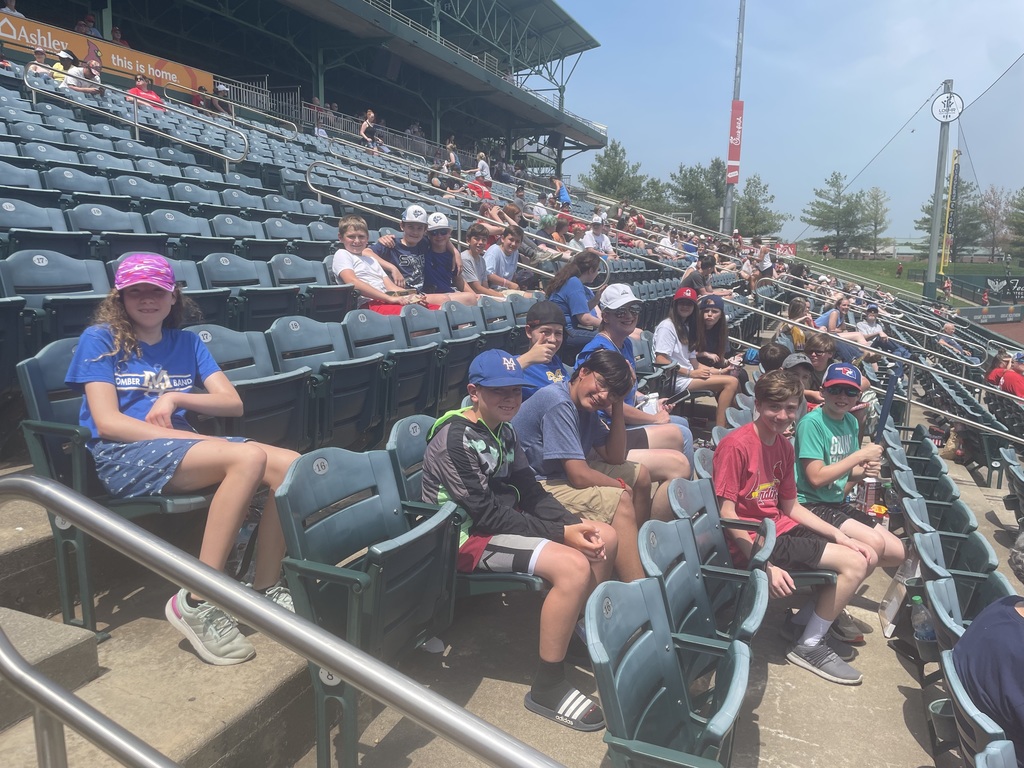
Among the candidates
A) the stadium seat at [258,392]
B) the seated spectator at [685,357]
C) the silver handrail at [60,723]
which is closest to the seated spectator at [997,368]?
the seated spectator at [685,357]

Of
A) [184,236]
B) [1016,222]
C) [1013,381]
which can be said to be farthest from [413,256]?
[1016,222]

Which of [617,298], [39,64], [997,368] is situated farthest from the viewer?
[39,64]

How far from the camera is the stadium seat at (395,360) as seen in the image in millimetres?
4160

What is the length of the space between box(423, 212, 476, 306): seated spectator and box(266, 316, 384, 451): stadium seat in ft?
7.29

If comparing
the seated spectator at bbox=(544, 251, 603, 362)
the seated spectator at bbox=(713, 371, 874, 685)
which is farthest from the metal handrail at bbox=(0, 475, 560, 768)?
the seated spectator at bbox=(544, 251, 603, 362)

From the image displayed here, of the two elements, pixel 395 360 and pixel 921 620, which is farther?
pixel 395 360

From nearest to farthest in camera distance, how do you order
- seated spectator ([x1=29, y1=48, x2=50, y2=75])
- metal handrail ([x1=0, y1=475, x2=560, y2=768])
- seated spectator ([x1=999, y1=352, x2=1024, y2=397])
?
→ 1. metal handrail ([x1=0, y1=475, x2=560, y2=768])
2. seated spectator ([x1=999, y1=352, x2=1024, y2=397])
3. seated spectator ([x1=29, y1=48, x2=50, y2=75])

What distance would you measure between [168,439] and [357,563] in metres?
0.80

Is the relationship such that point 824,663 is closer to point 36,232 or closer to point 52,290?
point 52,290

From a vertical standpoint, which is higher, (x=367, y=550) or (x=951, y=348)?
(x=367, y=550)

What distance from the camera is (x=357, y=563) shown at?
2346mm

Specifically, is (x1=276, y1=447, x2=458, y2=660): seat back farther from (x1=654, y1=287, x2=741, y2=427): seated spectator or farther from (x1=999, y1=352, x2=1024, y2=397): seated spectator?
(x1=999, y1=352, x2=1024, y2=397): seated spectator

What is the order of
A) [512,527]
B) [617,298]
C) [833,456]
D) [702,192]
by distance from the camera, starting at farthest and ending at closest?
[702,192] < [617,298] < [833,456] < [512,527]

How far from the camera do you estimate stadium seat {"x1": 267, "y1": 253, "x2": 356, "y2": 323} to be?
A: 17.3 ft
